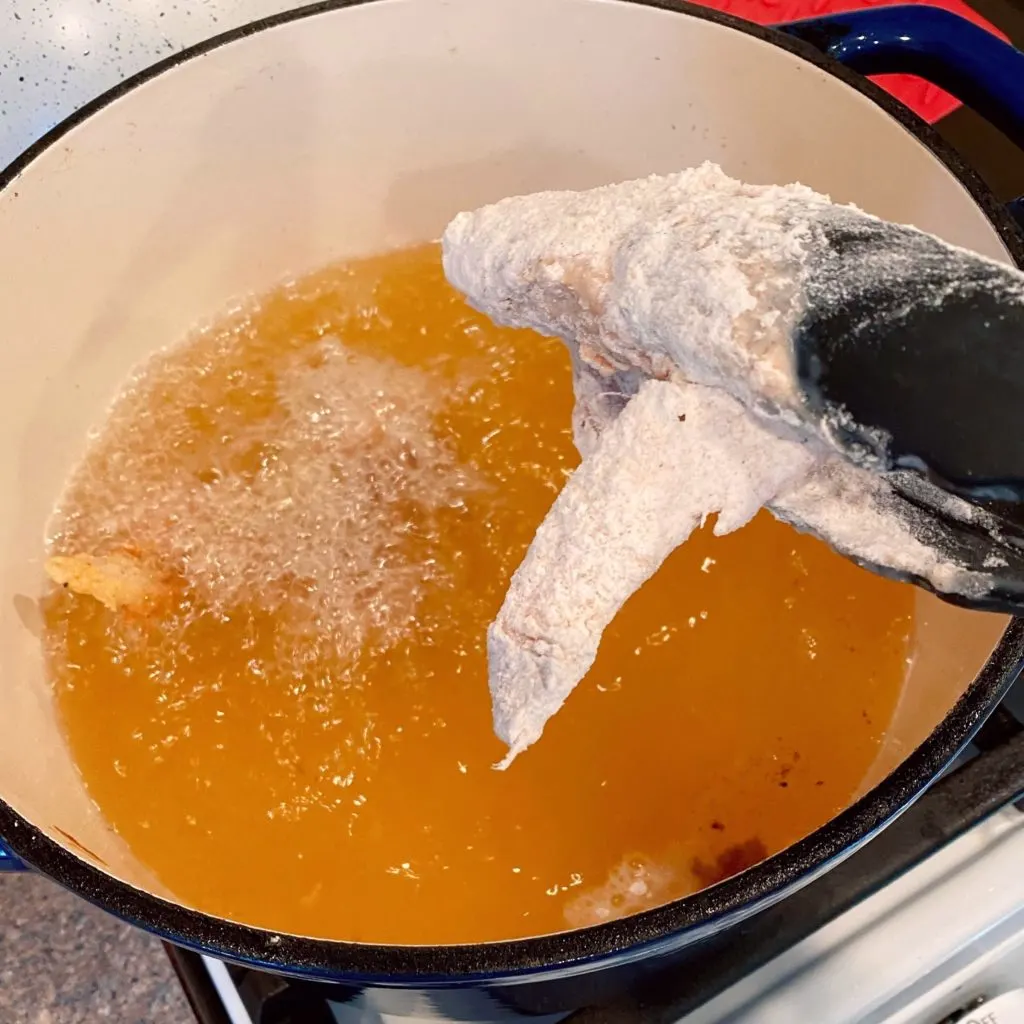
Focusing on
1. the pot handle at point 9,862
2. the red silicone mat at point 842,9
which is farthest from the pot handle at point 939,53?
the pot handle at point 9,862

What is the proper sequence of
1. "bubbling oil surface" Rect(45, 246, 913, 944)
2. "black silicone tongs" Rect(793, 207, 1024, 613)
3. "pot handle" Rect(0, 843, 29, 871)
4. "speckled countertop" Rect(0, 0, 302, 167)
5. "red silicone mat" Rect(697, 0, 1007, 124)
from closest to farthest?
"black silicone tongs" Rect(793, 207, 1024, 613) < "pot handle" Rect(0, 843, 29, 871) < "bubbling oil surface" Rect(45, 246, 913, 944) < "speckled countertop" Rect(0, 0, 302, 167) < "red silicone mat" Rect(697, 0, 1007, 124)

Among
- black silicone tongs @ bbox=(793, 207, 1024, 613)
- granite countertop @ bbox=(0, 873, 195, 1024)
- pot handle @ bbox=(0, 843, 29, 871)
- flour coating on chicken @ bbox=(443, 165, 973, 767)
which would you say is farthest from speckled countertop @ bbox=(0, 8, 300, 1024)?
black silicone tongs @ bbox=(793, 207, 1024, 613)

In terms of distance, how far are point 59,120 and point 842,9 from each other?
2.19ft

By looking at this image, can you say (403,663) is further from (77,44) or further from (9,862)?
(77,44)

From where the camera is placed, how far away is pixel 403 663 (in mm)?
659

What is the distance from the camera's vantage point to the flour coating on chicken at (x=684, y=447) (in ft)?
1.20

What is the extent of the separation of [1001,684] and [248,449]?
517 millimetres

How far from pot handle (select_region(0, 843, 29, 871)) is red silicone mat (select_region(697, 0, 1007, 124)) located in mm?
838

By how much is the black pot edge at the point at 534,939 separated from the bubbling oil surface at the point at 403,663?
0.47 ft

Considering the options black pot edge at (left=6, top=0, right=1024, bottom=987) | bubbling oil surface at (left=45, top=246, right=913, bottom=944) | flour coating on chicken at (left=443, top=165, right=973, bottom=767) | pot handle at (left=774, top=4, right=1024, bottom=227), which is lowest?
bubbling oil surface at (left=45, top=246, right=913, bottom=944)

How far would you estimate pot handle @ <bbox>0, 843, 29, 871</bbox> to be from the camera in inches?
18.8

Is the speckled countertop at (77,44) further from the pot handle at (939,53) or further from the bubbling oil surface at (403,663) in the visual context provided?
the pot handle at (939,53)

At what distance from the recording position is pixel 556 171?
80 cm

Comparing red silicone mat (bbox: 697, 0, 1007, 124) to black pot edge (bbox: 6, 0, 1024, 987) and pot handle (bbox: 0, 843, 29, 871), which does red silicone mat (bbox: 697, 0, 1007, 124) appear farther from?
pot handle (bbox: 0, 843, 29, 871)
